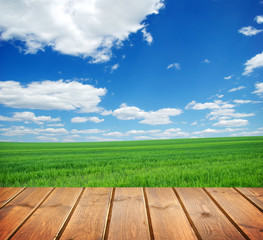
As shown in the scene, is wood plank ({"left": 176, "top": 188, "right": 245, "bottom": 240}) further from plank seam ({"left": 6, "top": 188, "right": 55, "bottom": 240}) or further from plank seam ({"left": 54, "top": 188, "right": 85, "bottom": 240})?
plank seam ({"left": 6, "top": 188, "right": 55, "bottom": 240})

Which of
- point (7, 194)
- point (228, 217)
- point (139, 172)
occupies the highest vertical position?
point (7, 194)

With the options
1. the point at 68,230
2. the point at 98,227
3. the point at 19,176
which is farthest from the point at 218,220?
the point at 19,176

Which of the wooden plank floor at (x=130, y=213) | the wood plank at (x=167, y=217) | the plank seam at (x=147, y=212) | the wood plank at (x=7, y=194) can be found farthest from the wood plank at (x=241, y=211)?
the wood plank at (x=7, y=194)

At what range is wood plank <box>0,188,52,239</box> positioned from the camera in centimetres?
167

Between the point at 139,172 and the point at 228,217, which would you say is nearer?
the point at 228,217

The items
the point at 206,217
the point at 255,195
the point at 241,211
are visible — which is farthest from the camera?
the point at 255,195

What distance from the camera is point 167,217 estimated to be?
70.5 inches

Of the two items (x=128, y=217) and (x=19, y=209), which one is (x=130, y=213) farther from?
(x=19, y=209)

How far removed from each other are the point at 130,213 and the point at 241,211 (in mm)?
1095

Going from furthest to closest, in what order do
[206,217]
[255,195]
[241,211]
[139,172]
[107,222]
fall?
[139,172] → [255,195] → [241,211] → [206,217] → [107,222]

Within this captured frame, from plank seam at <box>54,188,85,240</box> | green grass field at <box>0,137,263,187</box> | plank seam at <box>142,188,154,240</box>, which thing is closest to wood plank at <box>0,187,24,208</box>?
plank seam at <box>54,188,85,240</box>

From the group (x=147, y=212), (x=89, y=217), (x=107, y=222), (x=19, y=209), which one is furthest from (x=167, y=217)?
(x=19, y=209)

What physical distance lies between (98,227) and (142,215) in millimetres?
418

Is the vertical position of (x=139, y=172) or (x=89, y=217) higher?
(x=89, y=217)
